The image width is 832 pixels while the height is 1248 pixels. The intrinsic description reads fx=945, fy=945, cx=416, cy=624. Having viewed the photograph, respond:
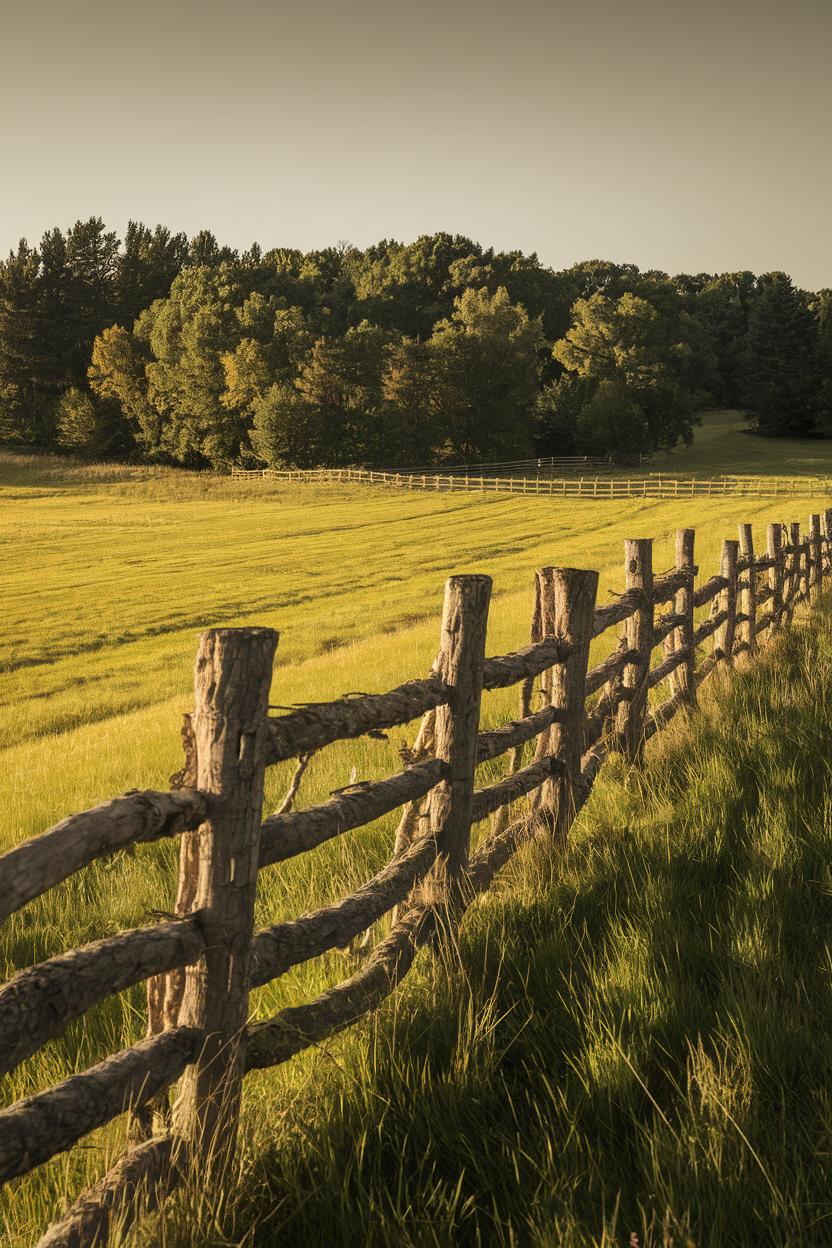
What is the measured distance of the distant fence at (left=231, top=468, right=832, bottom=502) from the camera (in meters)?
53.5

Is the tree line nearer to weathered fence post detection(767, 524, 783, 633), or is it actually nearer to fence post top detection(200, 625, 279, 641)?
weathered fence post detection(767, 524, 783, 633)

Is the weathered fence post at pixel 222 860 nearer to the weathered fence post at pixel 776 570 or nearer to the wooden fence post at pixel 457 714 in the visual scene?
the wooden fence post at pixel 457 714

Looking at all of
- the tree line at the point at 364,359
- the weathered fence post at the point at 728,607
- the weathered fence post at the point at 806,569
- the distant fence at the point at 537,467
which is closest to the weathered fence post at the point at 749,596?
the weathered fence post at the point at 728,607

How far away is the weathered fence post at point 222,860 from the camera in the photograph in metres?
2.63

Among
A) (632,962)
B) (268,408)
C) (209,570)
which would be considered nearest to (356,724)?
(632,962)

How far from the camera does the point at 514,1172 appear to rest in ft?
8.22

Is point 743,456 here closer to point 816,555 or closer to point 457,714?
point 816,555

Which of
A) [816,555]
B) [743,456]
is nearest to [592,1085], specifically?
[816,555]

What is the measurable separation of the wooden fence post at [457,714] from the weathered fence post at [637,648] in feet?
9.99

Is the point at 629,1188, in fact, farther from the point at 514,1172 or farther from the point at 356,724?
the point at 356,724

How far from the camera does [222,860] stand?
266 centimetres

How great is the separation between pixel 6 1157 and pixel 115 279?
11011cm

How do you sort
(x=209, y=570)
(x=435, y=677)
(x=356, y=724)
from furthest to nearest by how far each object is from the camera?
(x=209, y=570)
(x=435, y=677)
(x=356, y=724)

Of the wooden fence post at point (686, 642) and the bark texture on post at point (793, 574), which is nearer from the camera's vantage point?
the wooden fence post at point (686, 642)
